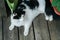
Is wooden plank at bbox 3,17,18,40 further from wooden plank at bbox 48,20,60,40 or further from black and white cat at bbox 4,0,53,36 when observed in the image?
wooden plank at bbox 48,20,60,40

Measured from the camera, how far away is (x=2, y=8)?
1.53m

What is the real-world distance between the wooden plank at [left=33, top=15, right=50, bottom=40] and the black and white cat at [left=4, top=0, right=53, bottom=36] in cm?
Result: 5

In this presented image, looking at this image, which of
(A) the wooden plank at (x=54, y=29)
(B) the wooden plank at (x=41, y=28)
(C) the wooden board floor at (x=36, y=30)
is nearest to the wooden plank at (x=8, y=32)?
(C) the wooden board floor at (x=36, y=30)

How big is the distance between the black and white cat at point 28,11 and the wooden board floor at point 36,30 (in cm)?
4

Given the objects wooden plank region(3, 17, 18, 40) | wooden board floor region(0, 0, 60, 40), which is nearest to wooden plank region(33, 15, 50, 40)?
wooden board floor region(0, 0, 60, 40)

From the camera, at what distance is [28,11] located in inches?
53.6

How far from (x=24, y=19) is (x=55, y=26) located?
270mm

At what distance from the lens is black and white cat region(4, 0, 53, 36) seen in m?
1.28

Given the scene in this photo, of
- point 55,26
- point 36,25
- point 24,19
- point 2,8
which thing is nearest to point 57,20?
point 55,26

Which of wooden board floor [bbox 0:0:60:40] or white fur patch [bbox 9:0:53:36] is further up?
white fur patch [bbox 9:0:53:36]

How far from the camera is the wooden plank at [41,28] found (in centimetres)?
141

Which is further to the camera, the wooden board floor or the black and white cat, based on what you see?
the wooden board floor

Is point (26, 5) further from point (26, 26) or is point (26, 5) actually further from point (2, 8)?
point (2, 8)

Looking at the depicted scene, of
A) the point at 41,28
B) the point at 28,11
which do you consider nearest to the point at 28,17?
the point at 28,11
